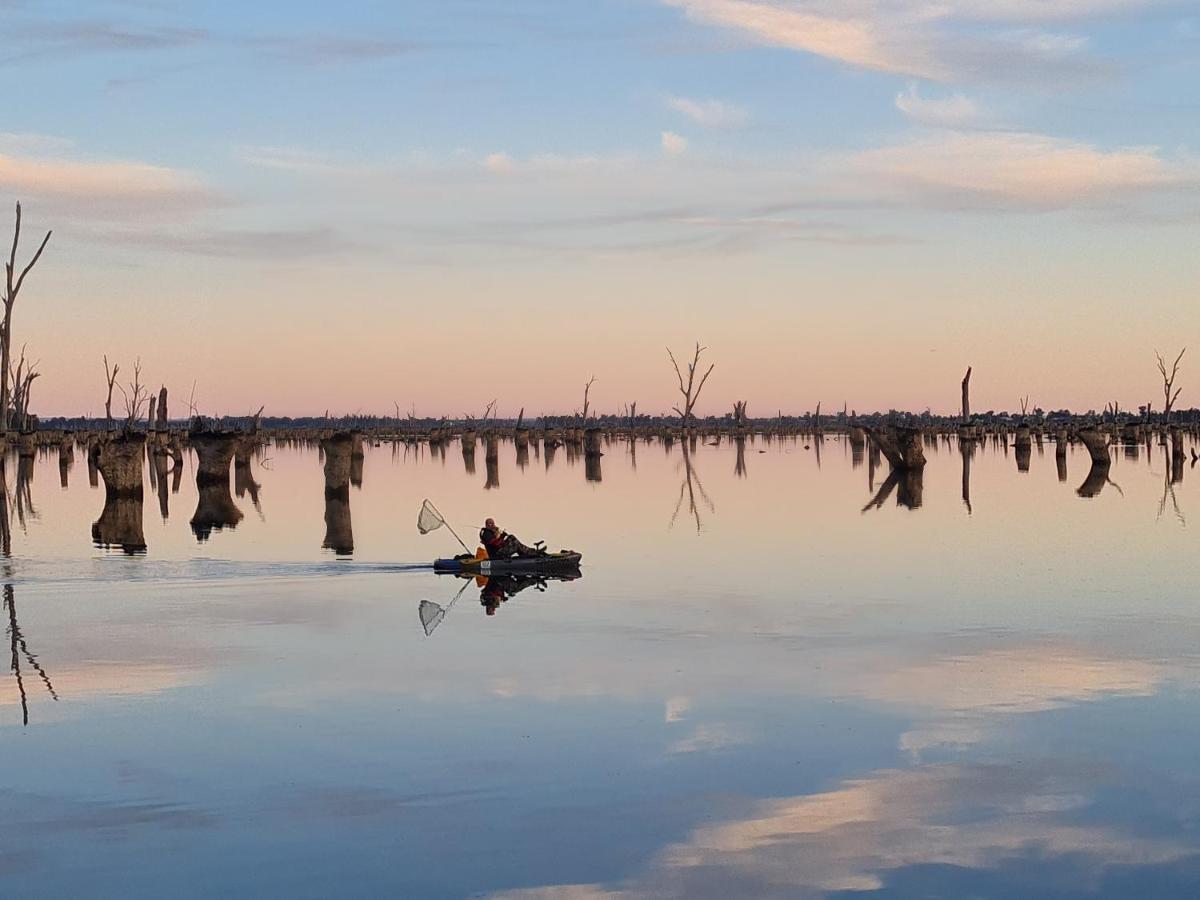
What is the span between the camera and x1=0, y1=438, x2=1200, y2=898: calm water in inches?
377

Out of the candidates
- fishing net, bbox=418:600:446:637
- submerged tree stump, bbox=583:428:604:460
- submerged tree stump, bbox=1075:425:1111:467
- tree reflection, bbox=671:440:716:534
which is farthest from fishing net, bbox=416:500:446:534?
submerged tree stump, bbox=583:428:604:460

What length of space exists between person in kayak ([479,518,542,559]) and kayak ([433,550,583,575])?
18 cm

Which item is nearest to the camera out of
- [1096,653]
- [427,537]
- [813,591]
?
[1096,653]

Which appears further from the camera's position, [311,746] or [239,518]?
[239,518]

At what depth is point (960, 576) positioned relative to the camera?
84.9 ft

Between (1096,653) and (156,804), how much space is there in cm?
1056

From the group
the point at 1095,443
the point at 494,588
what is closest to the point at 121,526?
the point at 494,588

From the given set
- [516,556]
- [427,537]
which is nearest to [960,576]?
[516,556]

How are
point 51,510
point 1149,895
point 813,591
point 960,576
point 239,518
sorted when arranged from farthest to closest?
1. point 51,510
2. point 239,518
3. point 960,576
4. point 813,591
5. point 1149,895

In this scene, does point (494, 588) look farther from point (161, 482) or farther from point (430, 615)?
point (161, 482)

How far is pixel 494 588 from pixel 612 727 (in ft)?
39.3

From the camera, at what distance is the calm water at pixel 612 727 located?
9.57 meters

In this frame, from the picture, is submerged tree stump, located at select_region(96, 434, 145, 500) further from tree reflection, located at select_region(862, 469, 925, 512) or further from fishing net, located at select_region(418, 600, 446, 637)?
fishing net, located at select_region(418, 600, 446, 637)

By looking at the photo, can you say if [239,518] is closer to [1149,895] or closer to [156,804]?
[156,804]
